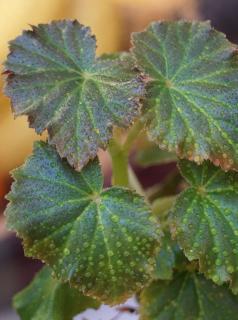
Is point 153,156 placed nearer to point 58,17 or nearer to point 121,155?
point 121,155

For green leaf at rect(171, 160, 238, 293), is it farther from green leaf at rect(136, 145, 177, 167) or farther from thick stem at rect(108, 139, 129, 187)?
green leaf at rect(136, 145, 177, 167)

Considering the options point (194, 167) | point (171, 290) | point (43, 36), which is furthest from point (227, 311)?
point (43, 36)

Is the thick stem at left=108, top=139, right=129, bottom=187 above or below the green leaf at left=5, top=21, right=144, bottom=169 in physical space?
below

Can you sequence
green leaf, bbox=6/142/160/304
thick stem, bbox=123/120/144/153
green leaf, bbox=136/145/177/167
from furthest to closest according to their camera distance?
green leaf, bbox=136/145/177/167 < thick stem, bbox=123/120/144/153 < green leaf, bbox=6/142/160/304

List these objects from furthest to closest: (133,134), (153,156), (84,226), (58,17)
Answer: (58,17)
(153,156)
(133,134)
(84,226)

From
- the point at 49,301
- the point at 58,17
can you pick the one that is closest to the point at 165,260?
the point at 49,301

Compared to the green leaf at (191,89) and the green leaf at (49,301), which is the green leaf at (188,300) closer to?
the green leaf at (49,301)

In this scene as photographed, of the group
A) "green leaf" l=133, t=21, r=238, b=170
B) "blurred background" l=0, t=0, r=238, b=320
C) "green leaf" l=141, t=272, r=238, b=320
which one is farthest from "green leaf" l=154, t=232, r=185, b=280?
"blurred background" l=0, t=0, r=238, b=320

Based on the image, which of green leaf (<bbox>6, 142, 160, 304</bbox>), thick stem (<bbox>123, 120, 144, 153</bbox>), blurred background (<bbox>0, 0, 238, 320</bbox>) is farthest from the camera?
blurred background (<bbox>0, 0, 238, 320</bbox>)
